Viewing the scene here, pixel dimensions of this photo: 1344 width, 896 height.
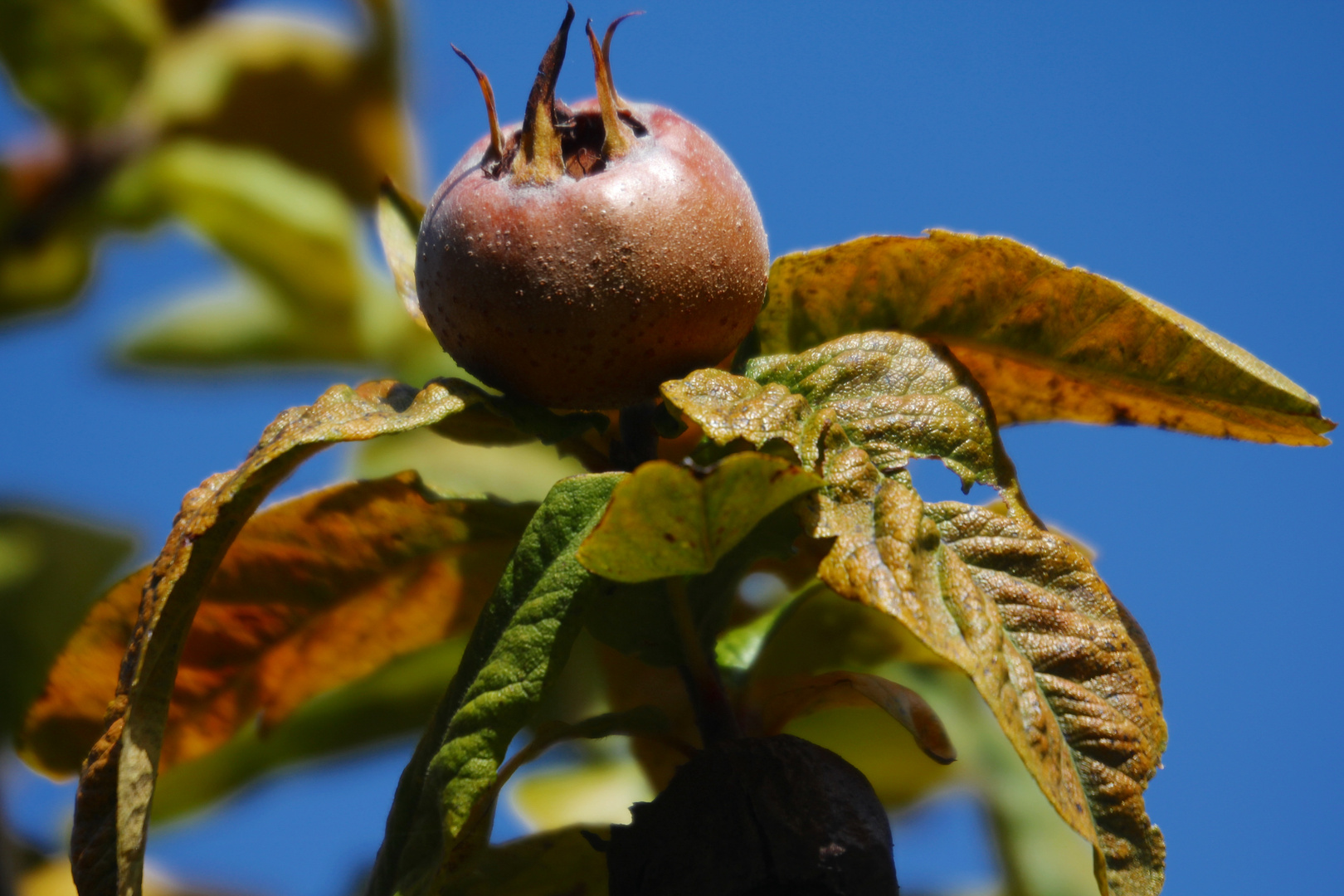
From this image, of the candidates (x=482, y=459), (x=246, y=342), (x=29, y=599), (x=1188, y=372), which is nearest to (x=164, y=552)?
(x=1188, y=372)

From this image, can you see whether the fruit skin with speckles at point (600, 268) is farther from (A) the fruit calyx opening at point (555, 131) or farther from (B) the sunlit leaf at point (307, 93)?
(B) the sunlit leaf at point (307, 93)

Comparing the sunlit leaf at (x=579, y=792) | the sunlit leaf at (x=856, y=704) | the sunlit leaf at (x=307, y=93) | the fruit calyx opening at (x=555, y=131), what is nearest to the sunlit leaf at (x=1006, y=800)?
the sunlit leaf at (x=579, y=792)

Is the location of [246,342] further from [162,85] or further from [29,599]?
[29,599]

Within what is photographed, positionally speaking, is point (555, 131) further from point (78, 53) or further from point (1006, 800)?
point (78, 53)

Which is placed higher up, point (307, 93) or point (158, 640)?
point (307, 93)

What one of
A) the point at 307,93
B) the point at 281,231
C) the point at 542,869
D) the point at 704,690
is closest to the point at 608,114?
the point at 704,690

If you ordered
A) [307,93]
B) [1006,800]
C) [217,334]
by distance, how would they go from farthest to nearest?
[307,93] < [217,334] < [1006,800]

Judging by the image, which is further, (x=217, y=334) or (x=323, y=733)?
(x=217, y=334)
